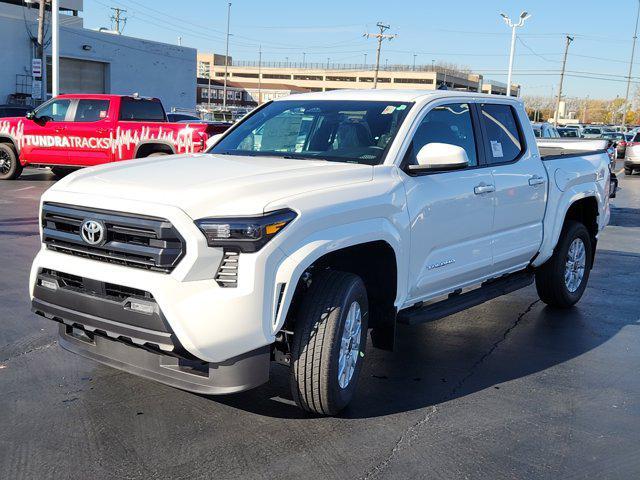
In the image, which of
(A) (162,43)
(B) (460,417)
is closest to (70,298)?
(B) (460,417)

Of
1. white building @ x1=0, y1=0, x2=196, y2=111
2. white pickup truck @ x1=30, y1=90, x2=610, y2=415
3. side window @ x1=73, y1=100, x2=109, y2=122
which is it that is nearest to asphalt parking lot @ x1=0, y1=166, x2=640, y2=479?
white pickup truck @ x1=30, y1=90, x2=610, y2=415

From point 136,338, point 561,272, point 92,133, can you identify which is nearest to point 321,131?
point 136,338

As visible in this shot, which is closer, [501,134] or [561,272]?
[501,134]

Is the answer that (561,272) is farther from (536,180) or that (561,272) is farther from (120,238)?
(120,238)

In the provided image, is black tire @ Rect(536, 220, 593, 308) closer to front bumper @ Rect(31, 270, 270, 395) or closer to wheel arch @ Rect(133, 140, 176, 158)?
front bumper @ Rect(31, 270, 270, 395)

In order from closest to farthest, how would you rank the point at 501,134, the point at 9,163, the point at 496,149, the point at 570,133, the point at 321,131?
1. the point at 321,131
2. the point at 496,149
3. the point at 501,134
4. the point at 9,163
5. the point at 570,133

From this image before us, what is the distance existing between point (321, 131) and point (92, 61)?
→ 4191cm

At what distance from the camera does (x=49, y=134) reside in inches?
629

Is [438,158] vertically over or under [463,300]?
over

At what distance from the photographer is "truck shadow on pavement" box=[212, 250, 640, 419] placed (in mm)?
4613

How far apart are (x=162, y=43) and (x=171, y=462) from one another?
46.3m

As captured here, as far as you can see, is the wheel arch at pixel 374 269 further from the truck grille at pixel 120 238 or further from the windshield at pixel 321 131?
the truck grille at pixel 120 238

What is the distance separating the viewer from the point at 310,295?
408 centimetres

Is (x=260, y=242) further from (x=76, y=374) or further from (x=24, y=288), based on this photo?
(x=24, y=288)
